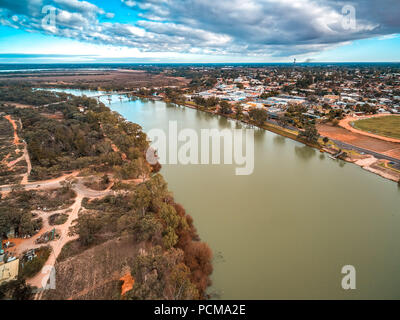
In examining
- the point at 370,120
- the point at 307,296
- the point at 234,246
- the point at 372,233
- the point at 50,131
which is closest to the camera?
the point at 307,296

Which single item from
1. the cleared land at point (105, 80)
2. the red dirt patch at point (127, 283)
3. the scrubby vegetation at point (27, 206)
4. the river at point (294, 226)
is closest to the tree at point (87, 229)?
the scrubby vegetation at point (27, 206)

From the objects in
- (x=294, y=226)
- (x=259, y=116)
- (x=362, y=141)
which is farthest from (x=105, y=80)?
(x=294, y=226)

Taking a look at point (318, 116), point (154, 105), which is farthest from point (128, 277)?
point (154, 105)

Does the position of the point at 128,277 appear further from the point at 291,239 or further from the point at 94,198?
the point at 291,239

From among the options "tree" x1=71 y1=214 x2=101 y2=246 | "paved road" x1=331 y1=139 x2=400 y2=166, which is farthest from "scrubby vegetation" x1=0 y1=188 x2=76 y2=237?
"paved road" x1=331 y1=139 x2=400 y2=166

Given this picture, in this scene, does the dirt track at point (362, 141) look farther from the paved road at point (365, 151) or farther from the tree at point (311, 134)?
the tree at point (311, 134)
